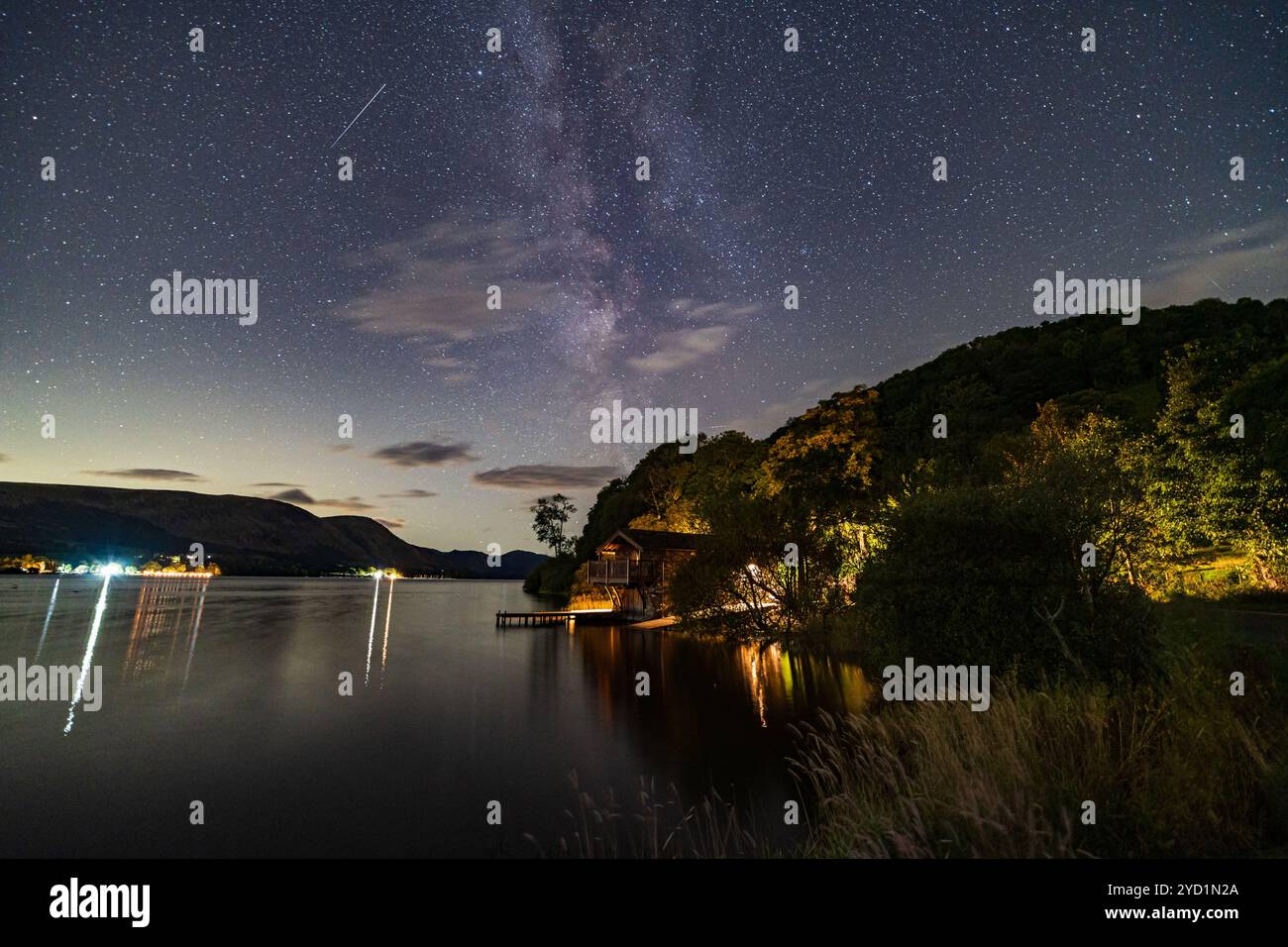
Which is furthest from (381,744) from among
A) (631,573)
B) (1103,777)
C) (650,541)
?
→ (631,573)

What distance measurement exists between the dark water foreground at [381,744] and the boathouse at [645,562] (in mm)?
9887

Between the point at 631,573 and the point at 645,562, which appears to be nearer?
the point at 645,562

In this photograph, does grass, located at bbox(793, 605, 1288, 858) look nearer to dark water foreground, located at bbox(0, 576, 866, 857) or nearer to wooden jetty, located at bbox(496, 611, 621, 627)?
dark water foreground, located at bbox(0, 576, 866, 857)

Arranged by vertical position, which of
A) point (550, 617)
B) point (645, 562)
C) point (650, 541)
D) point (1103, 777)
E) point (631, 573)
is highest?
point (650, 541)

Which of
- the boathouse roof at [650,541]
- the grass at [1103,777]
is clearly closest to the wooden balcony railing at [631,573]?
the boathouse roof at [650,541]

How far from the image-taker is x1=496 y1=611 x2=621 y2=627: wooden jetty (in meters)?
49.2

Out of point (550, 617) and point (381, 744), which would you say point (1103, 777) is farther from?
point (550, 617)

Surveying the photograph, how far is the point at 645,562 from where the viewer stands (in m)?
47.1

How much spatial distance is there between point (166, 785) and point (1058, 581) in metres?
20.3

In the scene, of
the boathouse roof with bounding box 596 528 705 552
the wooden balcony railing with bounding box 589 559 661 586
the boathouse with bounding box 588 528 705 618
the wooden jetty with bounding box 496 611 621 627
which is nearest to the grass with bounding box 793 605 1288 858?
the boathouse roof with bounding box 596 528 705 552

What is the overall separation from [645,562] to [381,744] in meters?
29.3

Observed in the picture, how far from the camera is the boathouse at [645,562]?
154 feet
